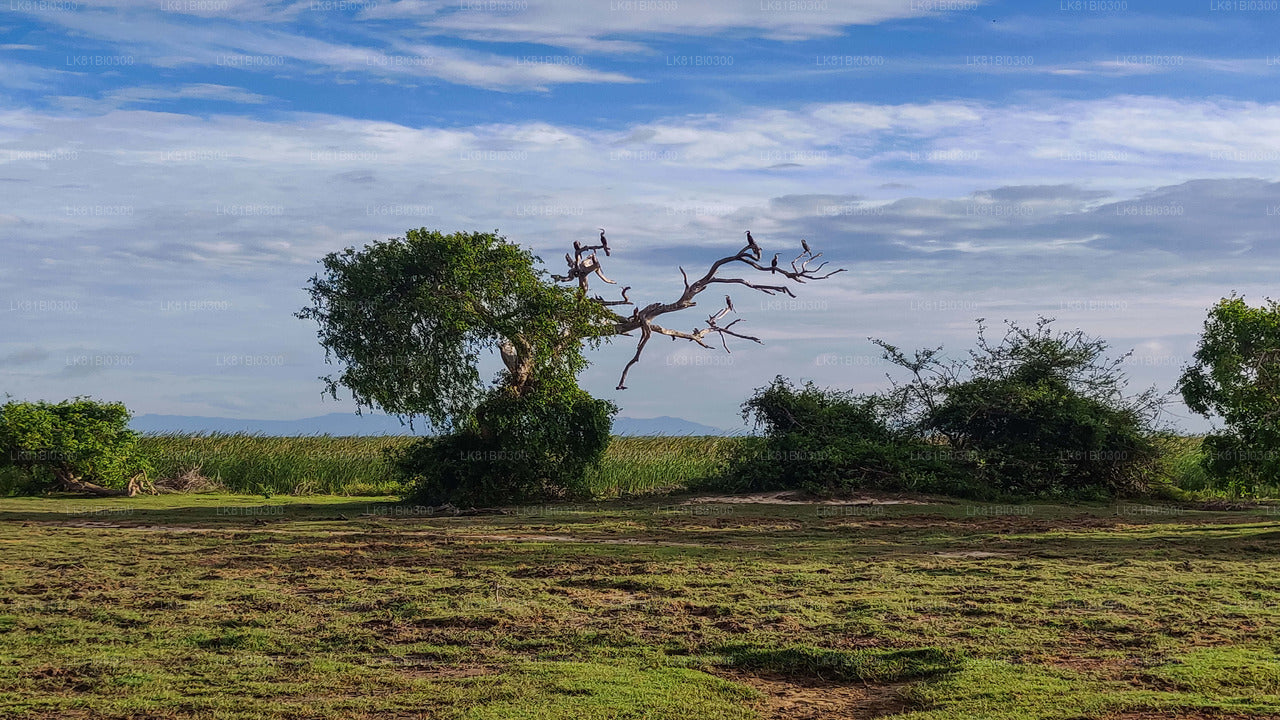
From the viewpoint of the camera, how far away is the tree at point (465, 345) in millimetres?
20875

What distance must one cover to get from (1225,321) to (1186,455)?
35.6 ft

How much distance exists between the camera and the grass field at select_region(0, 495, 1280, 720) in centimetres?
691

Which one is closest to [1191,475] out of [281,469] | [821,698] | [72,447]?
[281,469]

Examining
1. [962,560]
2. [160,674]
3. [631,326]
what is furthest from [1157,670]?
[631,326]

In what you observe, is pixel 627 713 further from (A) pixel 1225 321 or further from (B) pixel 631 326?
(B) pixel 631 326

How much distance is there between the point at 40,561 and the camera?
1327cm

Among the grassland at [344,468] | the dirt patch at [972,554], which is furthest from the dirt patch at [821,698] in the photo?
the grassland at [344,468]

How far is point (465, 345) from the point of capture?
21203 millimetres

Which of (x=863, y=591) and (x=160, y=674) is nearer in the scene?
(x=160, y=674)

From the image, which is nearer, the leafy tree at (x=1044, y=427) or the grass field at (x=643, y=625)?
the grass field at (x=643, y=625)

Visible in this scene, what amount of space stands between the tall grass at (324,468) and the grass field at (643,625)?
9474 mm

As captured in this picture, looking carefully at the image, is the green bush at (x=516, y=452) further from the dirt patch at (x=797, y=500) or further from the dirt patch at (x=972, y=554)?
the dirt patch at (x=972, y=554)

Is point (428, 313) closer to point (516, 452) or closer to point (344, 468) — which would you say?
point (516, 452)

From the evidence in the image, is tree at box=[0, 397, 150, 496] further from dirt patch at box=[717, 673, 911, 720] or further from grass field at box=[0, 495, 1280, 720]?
dirt patch at box=[717, 673, 911, 720]
